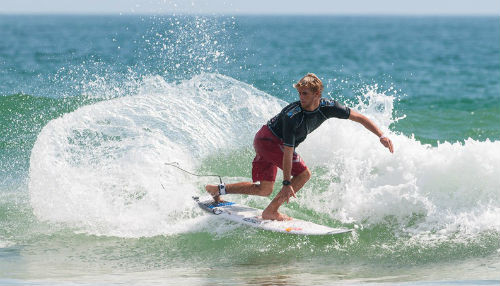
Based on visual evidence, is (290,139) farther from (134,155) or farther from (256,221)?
(134,155)

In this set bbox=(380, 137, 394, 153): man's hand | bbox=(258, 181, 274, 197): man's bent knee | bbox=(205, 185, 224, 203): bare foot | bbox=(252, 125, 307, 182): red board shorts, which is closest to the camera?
bbox=(380, 137, 394, 153): man's hand

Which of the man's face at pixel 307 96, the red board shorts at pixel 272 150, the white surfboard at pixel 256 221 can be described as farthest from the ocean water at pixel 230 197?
the man's face at pixel 307 96

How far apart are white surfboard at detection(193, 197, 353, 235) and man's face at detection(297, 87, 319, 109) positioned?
135 cm

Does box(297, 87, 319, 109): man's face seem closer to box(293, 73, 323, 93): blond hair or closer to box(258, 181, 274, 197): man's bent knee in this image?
box(293, 73, 323, 93): blond hair

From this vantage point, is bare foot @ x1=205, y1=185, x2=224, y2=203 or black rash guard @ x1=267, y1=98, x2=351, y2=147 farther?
bare foot @ x1=205, y1=185, x2=224, y2=203

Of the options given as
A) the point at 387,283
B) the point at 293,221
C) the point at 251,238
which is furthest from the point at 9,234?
the point at 387,283

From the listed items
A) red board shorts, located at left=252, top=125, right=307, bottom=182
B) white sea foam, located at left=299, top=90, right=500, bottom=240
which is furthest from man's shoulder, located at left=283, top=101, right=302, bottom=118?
white sea foam, located at left=299, top=90, right=500, bottom=240

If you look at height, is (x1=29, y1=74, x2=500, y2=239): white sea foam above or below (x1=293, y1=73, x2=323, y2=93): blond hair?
below

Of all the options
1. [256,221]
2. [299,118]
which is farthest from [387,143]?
[256,221]

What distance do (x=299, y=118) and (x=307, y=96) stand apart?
26cm

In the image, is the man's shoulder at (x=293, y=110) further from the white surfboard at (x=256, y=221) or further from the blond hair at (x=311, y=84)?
the white surfboard at (x=256, y=221)

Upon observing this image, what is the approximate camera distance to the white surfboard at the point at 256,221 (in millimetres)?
6738

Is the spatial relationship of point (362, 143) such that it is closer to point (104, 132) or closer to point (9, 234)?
point (104, 132)

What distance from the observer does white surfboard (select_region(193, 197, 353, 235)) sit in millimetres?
6738
